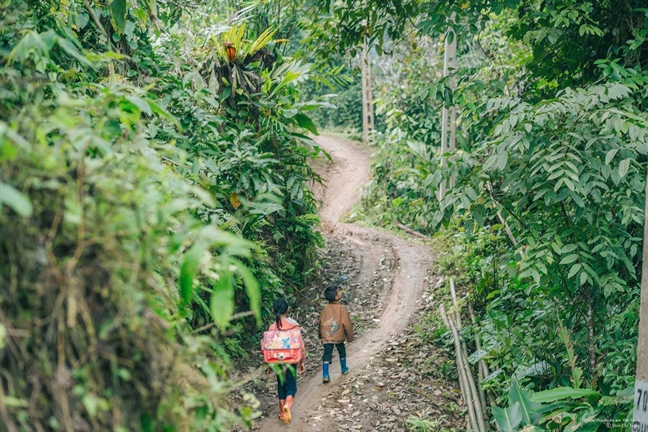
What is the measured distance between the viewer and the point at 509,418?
556 centimetres

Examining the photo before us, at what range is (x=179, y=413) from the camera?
2.12m

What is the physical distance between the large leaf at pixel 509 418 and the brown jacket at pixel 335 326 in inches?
99.8

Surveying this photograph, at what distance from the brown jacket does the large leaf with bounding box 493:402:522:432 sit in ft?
8.31

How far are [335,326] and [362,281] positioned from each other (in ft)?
12.9

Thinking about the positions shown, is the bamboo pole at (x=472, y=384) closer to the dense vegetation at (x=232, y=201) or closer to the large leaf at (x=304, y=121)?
the dense vegetation at (x=232, y=201)

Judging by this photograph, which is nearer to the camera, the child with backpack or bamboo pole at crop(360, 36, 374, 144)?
the child with backpack

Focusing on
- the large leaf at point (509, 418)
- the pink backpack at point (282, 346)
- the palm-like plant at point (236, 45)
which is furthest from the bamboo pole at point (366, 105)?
the large leaf at point (509, 418)

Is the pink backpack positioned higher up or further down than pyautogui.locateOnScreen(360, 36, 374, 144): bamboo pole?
further down

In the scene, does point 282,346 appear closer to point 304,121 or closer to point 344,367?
point 344,367

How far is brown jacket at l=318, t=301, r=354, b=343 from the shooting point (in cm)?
778

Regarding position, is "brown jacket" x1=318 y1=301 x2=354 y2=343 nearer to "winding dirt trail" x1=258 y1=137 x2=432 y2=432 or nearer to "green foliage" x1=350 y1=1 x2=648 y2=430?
"winding dirt trail" x1=258 y1=137 x2=432 y2=432

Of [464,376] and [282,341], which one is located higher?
[282,341]

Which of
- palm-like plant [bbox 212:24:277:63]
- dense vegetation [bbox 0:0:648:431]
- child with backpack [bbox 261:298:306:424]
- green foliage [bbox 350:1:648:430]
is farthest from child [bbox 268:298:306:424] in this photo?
palm-like plant [bbox 212:24:277:63]

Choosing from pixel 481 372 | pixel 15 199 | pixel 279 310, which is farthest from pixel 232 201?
pixel 15 199
